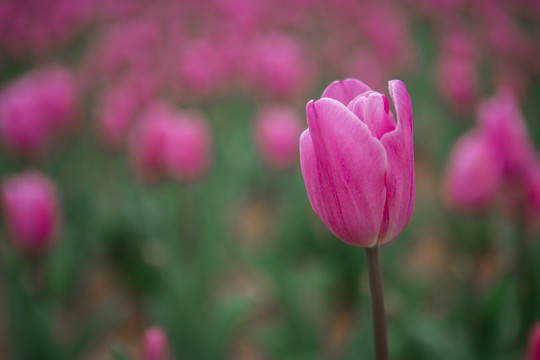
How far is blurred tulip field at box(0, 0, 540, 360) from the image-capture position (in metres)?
0.89

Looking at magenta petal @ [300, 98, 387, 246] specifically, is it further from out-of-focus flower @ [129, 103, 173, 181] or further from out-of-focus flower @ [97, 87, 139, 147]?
out-of-focus flower @ [97, 87, 139, 147]

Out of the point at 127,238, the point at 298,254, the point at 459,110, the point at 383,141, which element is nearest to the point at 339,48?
the point at 459,110

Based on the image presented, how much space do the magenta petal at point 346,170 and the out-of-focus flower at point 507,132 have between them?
20.6 inches

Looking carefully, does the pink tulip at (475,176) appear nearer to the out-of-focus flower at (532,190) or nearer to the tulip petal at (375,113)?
the out-of-focus flower at (532,190)

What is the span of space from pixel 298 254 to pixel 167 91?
5.57ft

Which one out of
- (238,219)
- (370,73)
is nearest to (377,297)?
(238,219)

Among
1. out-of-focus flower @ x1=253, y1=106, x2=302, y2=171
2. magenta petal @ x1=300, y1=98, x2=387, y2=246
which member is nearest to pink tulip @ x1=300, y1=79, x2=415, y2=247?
magenta petal @ x1=300, y1=98, x2=387, y2=246

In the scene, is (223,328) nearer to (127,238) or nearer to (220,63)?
(127,238)

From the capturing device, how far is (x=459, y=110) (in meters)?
1.65

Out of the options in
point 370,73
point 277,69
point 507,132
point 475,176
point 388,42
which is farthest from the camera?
point 388,42

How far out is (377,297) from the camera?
392 mm

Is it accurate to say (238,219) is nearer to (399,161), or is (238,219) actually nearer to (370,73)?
(370,73)

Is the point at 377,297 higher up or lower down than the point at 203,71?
lower down

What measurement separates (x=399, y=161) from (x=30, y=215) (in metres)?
0.91
